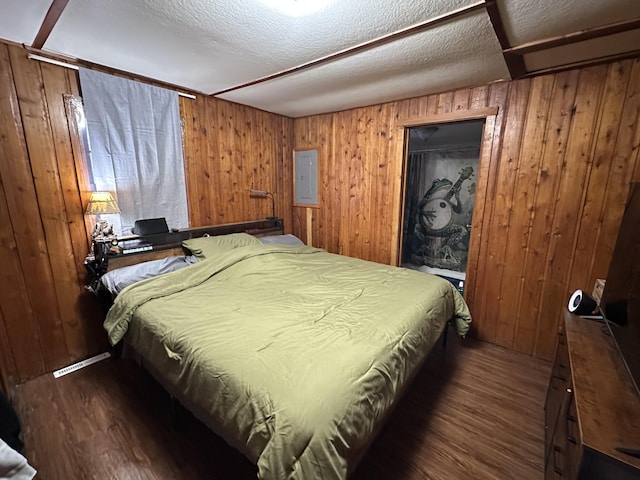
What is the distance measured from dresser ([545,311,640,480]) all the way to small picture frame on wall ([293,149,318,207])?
9.39 ft

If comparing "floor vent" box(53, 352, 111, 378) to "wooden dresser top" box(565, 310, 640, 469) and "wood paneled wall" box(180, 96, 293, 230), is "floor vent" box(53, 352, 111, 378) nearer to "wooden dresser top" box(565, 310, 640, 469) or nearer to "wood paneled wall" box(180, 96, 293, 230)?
"wood paneled wall" box(180, 96, 293, 230)

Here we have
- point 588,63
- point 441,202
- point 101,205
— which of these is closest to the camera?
point 588,63

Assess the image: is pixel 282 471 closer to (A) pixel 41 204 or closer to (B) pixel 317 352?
(B) pixel 317 352

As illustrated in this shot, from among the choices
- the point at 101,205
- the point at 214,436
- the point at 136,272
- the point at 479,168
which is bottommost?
the point at 214,436

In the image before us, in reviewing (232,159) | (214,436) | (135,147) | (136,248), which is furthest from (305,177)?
(214,436)

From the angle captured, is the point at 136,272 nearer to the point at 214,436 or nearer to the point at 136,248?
the point at 136,248

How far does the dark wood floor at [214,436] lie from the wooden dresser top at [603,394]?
715mm

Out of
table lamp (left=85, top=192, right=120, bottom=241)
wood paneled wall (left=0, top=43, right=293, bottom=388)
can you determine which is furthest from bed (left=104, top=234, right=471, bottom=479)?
wood paneled wall (left=0, top=43, right=293, bottom=388)

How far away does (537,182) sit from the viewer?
232cm

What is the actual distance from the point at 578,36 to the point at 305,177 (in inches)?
109

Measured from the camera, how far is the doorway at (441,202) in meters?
4.38

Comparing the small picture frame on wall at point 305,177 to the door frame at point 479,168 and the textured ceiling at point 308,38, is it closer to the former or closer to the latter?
the door frame at point 479,168

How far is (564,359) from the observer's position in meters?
1.50

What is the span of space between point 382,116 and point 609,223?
2138mm
